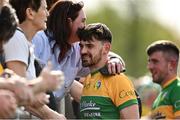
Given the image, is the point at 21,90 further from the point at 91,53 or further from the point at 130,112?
the point at 91,53

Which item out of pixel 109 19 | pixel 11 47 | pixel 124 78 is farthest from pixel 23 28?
pixel 109 19

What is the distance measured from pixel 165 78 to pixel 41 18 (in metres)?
2.18

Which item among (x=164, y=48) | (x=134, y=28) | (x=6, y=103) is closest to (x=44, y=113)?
(x=6, y=103)

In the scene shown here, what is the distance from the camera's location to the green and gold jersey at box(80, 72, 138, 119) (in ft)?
26.8

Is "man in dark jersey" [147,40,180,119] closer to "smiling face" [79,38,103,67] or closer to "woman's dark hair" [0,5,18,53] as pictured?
"smiling face" [79,38,103,67]

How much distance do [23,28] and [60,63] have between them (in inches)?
37.3

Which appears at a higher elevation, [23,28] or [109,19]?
[109,19]

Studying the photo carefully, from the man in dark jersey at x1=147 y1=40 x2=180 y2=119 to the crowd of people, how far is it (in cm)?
1

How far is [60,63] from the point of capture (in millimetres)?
8836

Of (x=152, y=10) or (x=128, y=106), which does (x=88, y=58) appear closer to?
(x=128, y=106)

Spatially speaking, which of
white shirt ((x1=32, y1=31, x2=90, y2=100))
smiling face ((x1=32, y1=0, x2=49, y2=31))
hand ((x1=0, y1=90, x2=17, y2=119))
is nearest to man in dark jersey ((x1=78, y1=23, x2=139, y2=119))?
white shirt ((x1=32, y1=31, x2=90, y2=100))

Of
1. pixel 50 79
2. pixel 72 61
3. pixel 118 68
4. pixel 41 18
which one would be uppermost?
pixel 41 18

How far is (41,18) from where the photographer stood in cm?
803

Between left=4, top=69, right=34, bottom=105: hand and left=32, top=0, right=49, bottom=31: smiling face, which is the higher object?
left=32, top=0, right=49, bottom=31: smiling face
